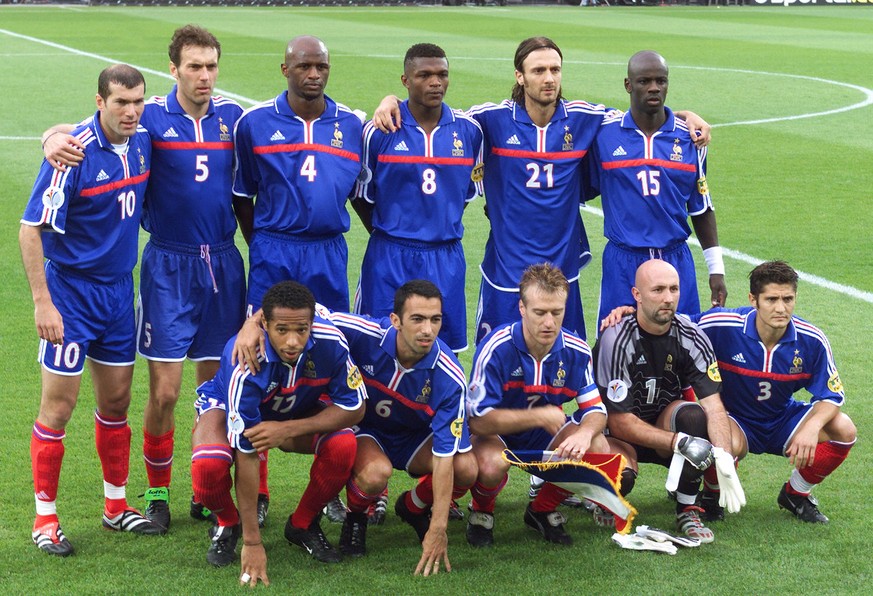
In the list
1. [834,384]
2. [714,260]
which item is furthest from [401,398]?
[834,384]

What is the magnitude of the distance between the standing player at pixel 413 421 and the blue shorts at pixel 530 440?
37 centimetres

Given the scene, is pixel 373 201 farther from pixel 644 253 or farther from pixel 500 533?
pixel 500 533

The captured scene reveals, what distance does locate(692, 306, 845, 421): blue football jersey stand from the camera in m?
5.96

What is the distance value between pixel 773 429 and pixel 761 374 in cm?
29

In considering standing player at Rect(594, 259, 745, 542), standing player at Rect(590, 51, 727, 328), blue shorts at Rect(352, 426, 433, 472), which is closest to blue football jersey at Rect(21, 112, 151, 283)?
blue shorts at Rect(352, 426, 433, 472)

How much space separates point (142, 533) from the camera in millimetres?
5793

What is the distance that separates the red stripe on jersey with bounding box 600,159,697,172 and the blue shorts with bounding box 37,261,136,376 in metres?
2.50

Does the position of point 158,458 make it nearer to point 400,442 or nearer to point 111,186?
point 400,442

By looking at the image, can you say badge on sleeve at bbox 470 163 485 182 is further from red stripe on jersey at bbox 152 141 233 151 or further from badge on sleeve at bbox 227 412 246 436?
badge on sleeve at bbox 227 412 246 436

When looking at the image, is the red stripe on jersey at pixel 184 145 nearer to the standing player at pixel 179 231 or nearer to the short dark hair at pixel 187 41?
the standing player at pixel 179 231

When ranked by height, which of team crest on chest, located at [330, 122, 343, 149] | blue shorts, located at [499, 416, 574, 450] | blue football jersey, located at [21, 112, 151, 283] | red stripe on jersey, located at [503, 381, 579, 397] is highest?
team crest on chest, located at [330, 122, 343, 149]

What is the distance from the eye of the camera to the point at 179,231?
19.6 feet

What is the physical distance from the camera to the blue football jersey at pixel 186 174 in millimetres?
5930

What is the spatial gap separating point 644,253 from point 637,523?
1.40 m
